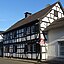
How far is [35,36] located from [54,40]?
3.74 meters

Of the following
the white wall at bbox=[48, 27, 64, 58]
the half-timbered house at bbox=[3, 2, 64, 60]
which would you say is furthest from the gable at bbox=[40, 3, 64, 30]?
the white wall at bbox=[48, 27, 64, 58]

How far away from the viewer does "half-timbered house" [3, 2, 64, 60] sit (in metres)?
25.8

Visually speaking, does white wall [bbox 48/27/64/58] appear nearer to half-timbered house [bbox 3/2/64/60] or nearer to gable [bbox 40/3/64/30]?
half-timbered house [bbox 3/2/64/60]

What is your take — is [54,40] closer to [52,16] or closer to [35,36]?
[35,36]

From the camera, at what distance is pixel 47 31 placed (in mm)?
25438

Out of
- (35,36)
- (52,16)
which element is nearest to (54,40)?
(35,36)

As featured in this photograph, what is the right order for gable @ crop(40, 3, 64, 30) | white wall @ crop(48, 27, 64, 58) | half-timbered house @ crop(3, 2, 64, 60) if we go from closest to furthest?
white wall @ crop(48, 27, 64, 58), half-timbered house @ crop(3, 2, 64, 60), gable @ crop(40, 3, 64, 30)

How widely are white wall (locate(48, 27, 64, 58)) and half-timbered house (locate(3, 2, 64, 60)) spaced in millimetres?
897

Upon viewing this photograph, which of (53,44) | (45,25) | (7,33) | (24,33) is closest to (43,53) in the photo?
(53,44)

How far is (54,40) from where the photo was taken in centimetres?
2397

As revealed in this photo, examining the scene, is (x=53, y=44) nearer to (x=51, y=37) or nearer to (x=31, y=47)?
(x=51, y=37)

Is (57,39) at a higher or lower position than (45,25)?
lower

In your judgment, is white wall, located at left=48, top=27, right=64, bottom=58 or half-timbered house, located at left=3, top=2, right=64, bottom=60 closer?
white wall, located at left=48, top=27, right=64, bottom=58

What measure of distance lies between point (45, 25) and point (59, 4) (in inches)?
166
